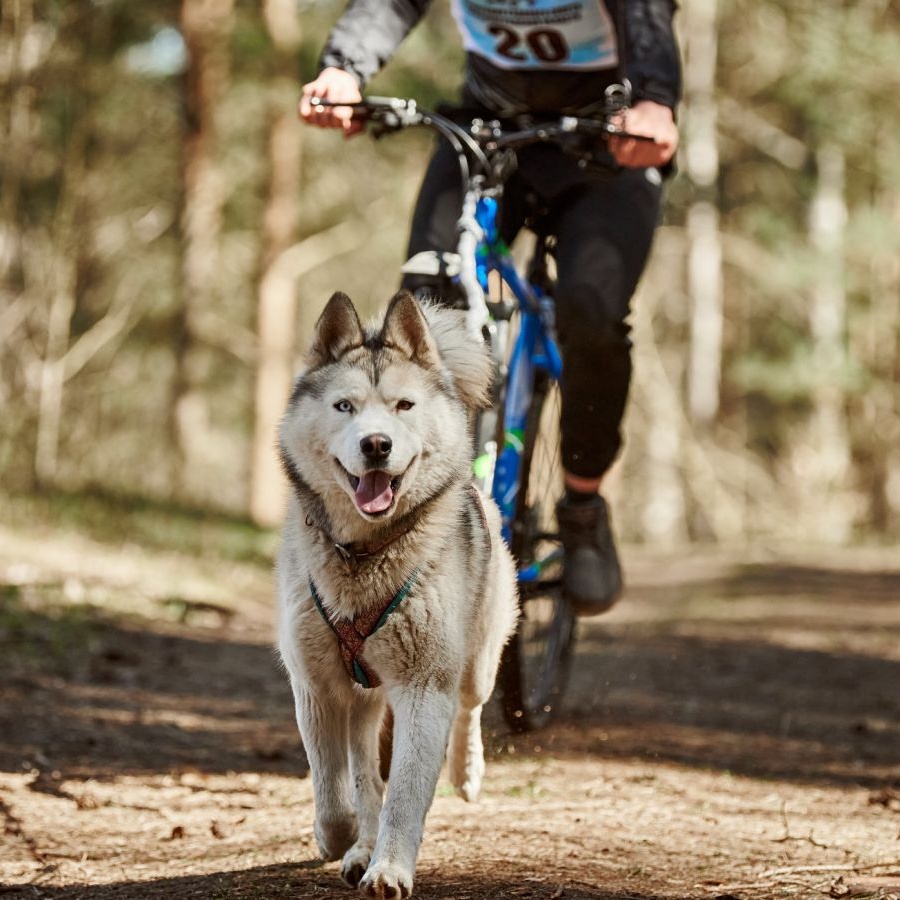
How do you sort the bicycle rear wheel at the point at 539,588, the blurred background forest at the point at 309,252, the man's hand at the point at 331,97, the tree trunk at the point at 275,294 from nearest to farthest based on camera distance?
the man's hand at the point at 331,97 < the bicycle rear wheel at the point at 539,588 < the blurred background forest at the point at 309,252 < the tree trunk at the point at 275,294

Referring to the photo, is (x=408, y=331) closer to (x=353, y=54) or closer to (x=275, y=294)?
(x=353, y=54)

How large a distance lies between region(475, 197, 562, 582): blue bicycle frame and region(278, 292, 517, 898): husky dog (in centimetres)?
95

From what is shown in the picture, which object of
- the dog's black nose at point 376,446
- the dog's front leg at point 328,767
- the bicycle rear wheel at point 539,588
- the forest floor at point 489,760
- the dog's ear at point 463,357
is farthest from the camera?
the bicycle rear wheel at point 539,588

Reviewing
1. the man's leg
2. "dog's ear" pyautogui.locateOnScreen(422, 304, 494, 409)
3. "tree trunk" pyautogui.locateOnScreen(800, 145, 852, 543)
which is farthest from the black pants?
"tree trunk" pyautogui.locateOnScreen(800, 145, 852, 543)

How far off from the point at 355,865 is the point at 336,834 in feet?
0.55

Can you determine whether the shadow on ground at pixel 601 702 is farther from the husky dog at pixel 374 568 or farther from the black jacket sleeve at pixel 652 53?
the black jacket sleeve at pixel 652 53

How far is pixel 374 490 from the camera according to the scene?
3.02 m

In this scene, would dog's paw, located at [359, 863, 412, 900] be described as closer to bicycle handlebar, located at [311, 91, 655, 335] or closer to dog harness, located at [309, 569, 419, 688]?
dog harness, located at [309, 569, 419, 688]

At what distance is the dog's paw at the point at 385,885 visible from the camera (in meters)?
2.69

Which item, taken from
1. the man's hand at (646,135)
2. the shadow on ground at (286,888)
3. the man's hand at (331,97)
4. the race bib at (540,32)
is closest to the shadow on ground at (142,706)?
the shadow on ground at (286,888)

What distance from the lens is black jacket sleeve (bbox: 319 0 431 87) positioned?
4.16m

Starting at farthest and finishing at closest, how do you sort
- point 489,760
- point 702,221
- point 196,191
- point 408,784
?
point 702,221 < point 196,191 < point 489,760 < point 408,784

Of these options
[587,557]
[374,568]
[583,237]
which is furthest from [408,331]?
[587,557]

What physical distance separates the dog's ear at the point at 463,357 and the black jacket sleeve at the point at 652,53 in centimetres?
110
